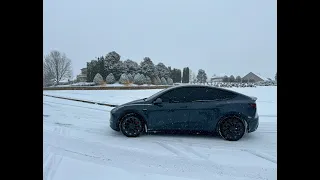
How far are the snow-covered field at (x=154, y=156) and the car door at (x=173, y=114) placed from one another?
1.25 ft

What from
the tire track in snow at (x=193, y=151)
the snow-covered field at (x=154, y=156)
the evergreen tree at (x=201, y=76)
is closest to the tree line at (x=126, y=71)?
the evergreen tree at (x=201, y=76)

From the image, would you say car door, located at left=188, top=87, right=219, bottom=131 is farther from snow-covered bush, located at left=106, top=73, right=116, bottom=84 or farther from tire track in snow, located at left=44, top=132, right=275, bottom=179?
snow-covered bush, located at left=106, top=73, right=116, bottom=84

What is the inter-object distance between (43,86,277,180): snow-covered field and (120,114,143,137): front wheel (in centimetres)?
17

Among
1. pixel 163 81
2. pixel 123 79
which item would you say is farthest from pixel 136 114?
pixel 163 81

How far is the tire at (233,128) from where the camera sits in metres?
6.55

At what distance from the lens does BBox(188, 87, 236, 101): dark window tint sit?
6758 millimetres

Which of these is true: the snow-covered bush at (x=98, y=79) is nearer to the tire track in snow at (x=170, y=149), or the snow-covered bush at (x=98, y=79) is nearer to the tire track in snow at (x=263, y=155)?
the tire track in snow at (x=170, y=149)

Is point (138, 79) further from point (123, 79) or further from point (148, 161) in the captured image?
point (148, 161)

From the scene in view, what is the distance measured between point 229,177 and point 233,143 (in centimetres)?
223

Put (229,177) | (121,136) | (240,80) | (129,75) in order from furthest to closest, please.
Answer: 1. (240,80)
2. (129,75)
3. (121,136)
4. (229,177)
